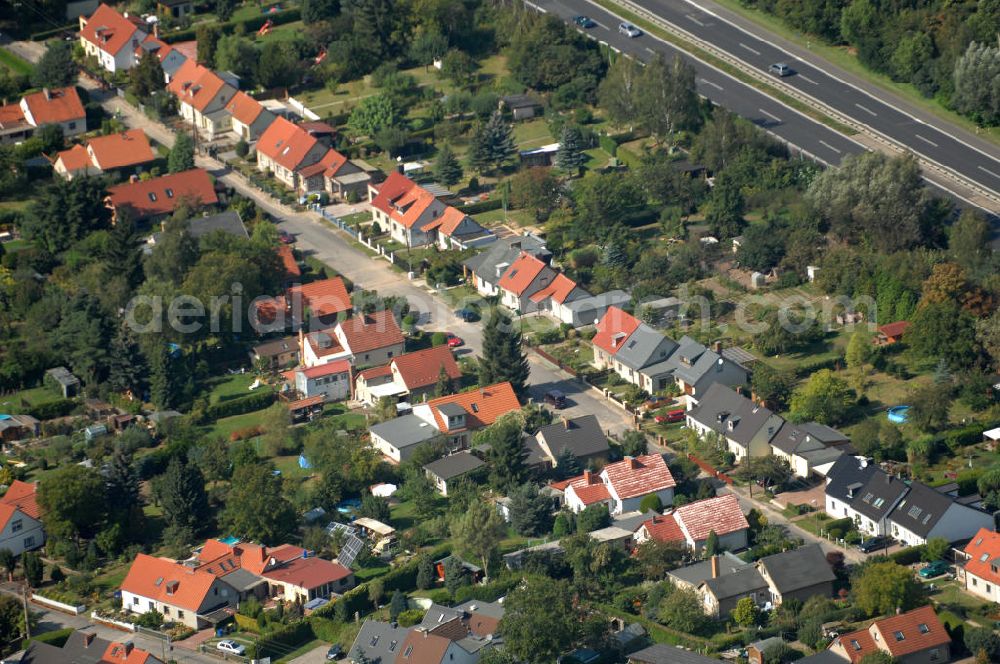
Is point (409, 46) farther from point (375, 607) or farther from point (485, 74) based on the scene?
point (375, 607)

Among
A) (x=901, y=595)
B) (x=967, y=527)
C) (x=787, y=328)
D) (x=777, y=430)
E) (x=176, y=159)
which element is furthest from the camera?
(x=176, y=159)

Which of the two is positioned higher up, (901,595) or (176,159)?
(901,595)

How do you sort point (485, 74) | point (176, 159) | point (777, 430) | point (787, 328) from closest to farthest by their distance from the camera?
1. point (777, 430)
2. point (787, 328)
3. point (176, 159)
4. point (485, 74)

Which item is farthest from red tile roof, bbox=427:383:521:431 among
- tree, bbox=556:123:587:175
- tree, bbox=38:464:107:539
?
tree, bbox=556:123:587:175

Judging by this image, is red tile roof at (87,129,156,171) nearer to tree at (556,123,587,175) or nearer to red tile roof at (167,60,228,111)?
red tile roof at (167,60,228,111)

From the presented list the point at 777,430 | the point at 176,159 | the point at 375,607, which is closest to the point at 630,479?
the point at 777,430

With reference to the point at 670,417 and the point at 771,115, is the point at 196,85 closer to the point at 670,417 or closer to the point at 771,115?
the point at 771,115

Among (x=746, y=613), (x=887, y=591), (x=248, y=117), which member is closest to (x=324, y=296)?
(x=248, y=117)
